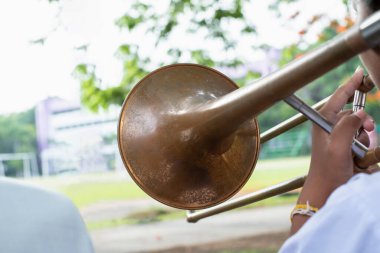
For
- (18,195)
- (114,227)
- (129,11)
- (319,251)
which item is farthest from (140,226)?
(319,251)

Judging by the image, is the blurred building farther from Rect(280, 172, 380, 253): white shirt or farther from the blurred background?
Rect(280, 172, 380, 253): white shirt

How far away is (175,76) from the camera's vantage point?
4.22 ft

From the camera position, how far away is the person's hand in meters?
0.87

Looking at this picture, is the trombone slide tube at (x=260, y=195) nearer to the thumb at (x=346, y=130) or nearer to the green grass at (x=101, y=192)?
the thumb at (x=346, y=130)

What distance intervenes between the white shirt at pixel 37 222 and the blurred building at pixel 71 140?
778 centimetres

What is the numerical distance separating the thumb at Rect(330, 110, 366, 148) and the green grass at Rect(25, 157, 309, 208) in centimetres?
953

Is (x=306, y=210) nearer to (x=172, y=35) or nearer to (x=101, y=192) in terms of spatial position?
(x=172, y=35)

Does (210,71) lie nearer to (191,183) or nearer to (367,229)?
(191,183)

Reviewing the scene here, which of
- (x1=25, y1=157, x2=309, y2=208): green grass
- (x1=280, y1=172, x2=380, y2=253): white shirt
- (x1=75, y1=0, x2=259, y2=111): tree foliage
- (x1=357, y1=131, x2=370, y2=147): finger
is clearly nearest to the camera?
(x1=280, y1=172, x2=380, y2=253): white shirt

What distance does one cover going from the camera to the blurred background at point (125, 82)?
448cm

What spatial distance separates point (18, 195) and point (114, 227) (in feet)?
Answer: 25.9

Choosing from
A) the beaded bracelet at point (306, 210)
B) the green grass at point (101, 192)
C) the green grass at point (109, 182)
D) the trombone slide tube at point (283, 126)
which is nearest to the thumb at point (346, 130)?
the beaded bracelet at point (306, 210)

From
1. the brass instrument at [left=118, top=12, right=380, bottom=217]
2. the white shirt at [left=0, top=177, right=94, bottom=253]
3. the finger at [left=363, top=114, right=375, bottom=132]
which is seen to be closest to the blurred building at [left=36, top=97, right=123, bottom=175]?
the white shirt at [left=0, top=177, right=94, bottom=253]

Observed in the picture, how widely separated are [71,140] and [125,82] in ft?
20.2
